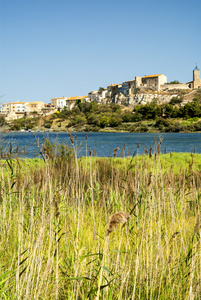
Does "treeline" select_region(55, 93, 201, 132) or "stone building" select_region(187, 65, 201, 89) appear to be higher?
"stone building" select_region(187, 65, 201, 89)

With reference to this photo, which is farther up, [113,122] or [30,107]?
[30,107]

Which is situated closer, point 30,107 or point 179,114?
point 179,114

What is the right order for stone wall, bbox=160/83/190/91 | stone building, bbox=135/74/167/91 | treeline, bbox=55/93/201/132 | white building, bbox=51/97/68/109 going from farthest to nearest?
white building, bbox=51/97/68/109 < stone building, bbox=135/74/167/91 < stone wall, bbox=160/83/190/91 < treeline, bbox=55/93/201/132

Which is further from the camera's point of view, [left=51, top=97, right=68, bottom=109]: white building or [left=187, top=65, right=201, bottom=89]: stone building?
[left=51, top=97, right=68, bottom=109]: white building

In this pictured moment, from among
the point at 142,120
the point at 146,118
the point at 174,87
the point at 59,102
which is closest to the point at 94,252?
the point at 142,120

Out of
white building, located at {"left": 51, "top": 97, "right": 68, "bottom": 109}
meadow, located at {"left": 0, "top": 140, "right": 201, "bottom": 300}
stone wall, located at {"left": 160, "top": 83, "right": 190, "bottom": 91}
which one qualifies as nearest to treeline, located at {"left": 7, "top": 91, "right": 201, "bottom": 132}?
stone wall, located at {"left": 160, "top": 83, "right": 190, "bottom": 91}

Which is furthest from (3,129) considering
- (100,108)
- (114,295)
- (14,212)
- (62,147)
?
(100,108)

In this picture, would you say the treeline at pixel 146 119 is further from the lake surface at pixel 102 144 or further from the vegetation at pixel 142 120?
the lake surface at pixel 102 144

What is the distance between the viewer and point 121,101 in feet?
317

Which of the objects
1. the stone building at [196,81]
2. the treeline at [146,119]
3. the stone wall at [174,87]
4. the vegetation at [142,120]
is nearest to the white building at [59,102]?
the vegetation at [142,120]

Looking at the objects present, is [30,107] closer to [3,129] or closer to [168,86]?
[168,86]

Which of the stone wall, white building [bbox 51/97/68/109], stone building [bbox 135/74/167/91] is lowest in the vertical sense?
white building [bbox 51/97/68/109]

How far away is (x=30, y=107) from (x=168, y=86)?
46937 mm

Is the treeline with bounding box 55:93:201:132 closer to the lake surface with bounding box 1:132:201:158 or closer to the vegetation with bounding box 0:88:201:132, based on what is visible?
the vegetation with bounding box 0:88:201:132
